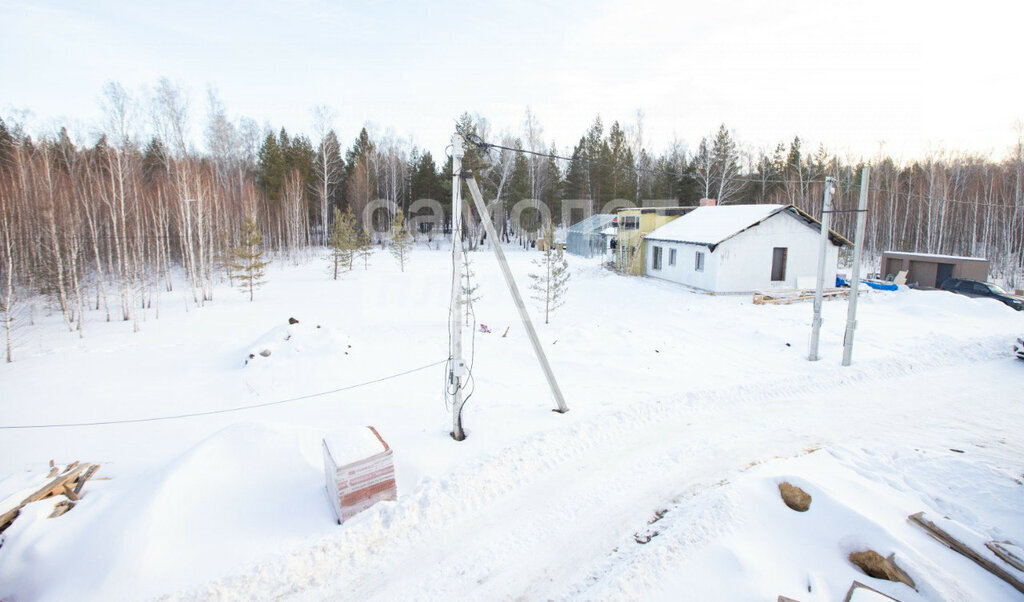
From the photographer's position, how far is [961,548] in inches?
173

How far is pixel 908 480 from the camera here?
5898 millimetres

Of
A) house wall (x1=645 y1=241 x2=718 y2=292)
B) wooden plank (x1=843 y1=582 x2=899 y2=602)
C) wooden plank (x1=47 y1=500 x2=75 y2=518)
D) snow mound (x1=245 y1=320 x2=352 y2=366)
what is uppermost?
house wall (x1=645 y1=241 x2=718 y2=292)

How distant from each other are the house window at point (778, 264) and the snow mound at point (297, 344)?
20095 millimetres

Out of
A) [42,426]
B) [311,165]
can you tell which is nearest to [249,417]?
[42,426]

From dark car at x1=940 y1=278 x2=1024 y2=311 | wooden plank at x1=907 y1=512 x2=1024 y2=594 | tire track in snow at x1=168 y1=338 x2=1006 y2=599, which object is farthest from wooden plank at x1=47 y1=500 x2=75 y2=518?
dark car at x1=940 y1=278 x2=1024 y2=311

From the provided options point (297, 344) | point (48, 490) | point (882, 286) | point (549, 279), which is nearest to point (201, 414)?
point (297, 344)

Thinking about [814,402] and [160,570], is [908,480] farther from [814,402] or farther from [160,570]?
[160,570]

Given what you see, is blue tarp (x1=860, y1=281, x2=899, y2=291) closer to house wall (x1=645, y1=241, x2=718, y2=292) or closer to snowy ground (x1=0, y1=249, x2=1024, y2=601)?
house wall (x1=645, y1=241, x2=718, y2=292)

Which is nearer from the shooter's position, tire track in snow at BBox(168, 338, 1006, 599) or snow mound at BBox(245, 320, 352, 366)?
tire track in snow at BBox(168, 338, 1006, 599)

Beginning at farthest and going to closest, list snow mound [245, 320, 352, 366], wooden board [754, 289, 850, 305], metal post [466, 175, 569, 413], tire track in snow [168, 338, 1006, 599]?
wooden board [754, 289, 850, 305] < snow mound [245, 320, 352, 366] < metal post [466, 175, 569, 413] < tire track in snow [168, 338, 1006, 599]

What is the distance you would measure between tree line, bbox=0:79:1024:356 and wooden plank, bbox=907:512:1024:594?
24342mm

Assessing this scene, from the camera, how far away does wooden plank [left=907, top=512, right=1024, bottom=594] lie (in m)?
4.05

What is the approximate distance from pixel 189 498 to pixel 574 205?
4911cm

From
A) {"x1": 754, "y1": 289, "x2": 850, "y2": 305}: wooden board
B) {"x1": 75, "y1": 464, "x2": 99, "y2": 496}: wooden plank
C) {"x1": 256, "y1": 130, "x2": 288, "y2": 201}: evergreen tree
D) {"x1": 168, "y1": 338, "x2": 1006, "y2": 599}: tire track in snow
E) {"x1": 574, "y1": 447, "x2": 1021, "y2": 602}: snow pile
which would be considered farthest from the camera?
{"x1": 256, "y1": 130, "x2": 288, "y2": 201}: evergreen tree
